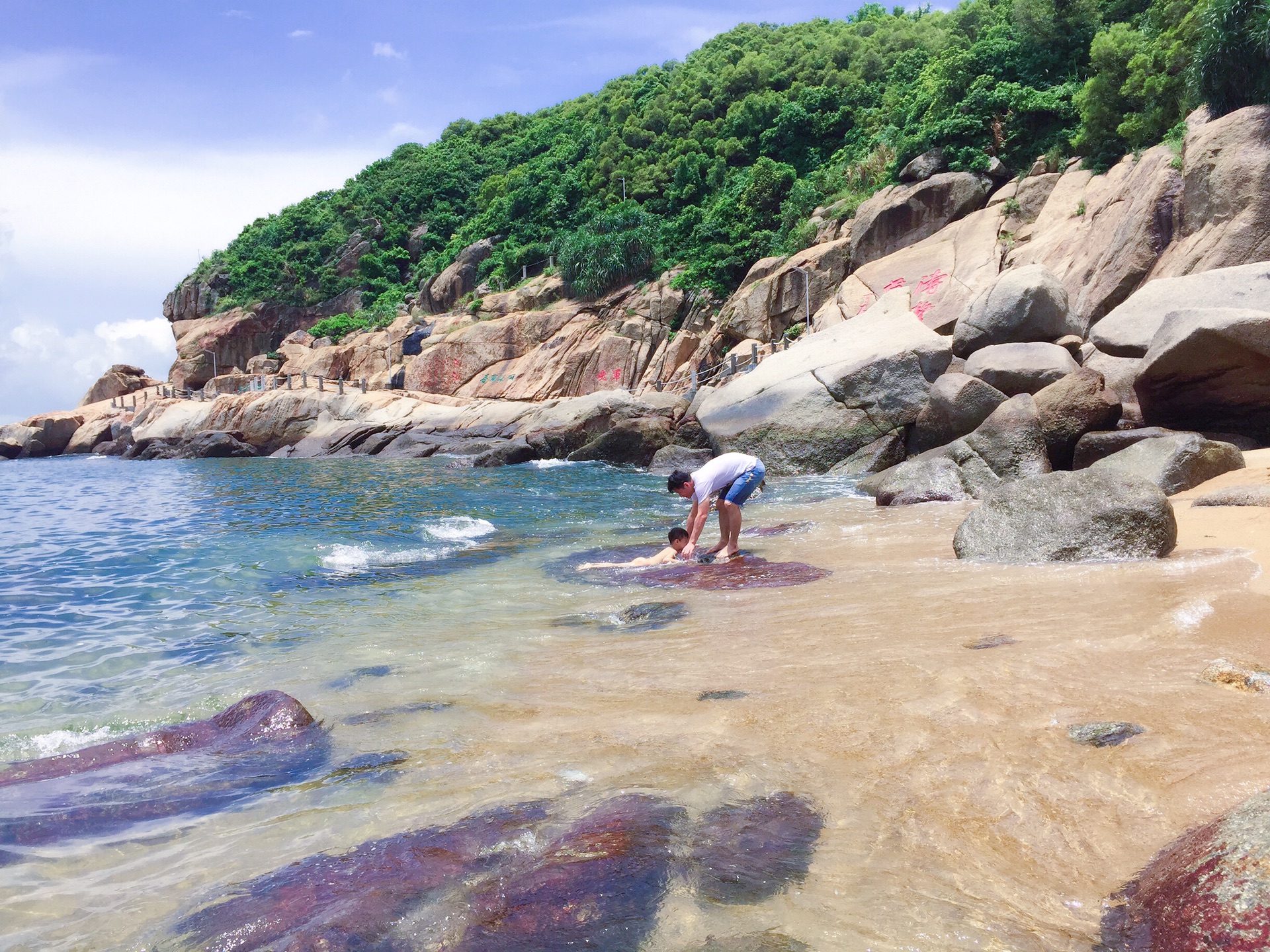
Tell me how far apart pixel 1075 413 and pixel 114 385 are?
55536mm

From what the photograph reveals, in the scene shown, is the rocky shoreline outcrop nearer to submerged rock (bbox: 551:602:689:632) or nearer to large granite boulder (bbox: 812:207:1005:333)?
large granite boulder (bbox: 812:207:1005:333)

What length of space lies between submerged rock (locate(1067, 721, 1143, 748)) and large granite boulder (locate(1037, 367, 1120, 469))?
8.50 m

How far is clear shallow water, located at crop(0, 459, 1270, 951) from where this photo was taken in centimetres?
229

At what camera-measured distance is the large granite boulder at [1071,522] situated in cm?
582

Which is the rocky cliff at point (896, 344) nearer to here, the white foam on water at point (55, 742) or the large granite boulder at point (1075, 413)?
the large granite boulder at point (1075, 413)

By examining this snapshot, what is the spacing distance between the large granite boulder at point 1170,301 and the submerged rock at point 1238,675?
28.2 feet

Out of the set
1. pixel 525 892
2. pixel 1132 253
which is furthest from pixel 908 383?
pixel 525 892

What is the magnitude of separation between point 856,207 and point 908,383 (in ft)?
57.2

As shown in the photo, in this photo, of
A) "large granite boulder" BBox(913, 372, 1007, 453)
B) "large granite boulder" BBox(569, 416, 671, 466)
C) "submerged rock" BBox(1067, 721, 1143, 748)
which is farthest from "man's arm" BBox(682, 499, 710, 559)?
"large granite boulder" BBox(569, 416, 671, 466)

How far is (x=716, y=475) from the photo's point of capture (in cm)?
766

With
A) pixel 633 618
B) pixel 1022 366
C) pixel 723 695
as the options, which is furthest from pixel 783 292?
pixel 723 695

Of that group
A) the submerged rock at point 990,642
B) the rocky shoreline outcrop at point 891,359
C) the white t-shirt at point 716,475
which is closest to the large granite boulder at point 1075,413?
the rocky shoreline outcrop at point 891,359

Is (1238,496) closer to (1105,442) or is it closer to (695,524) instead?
(1105,442)

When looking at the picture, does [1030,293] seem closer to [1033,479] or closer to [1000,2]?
[1033,479]
